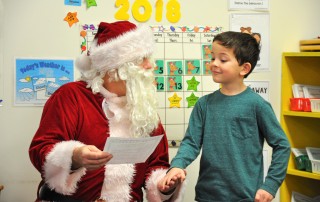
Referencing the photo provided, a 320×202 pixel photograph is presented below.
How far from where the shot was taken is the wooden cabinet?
2.29 metres

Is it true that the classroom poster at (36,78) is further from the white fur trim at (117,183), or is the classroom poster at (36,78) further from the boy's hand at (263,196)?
the boy's hand at (263,196)

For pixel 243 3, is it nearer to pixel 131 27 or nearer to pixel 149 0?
pixel 149 0

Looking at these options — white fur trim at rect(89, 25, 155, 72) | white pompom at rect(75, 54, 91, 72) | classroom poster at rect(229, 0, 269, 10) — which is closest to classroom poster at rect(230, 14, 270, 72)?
classroom poster at rect(229, 0, 269, 10)

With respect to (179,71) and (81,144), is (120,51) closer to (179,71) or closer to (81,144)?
(81,144)

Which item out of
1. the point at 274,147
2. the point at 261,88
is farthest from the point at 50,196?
the point at 261,88

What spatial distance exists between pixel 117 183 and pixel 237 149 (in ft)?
1.70

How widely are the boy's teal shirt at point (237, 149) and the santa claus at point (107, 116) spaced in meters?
0.16

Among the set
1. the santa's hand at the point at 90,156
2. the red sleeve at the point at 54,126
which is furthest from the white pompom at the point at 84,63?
the santa's hand at the point at 90,156

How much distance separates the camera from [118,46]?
1601 mm

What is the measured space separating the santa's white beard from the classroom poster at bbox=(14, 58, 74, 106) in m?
0.51

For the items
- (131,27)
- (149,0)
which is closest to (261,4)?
(149,0)

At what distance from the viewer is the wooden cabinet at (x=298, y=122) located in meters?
2.29

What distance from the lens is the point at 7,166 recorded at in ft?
6.45

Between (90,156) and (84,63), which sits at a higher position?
(84,63)
